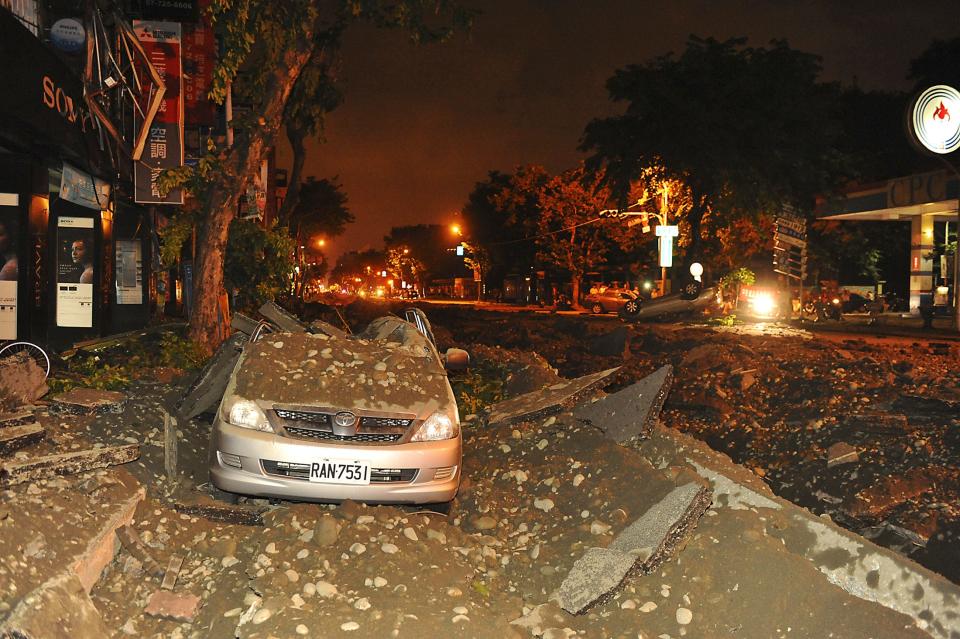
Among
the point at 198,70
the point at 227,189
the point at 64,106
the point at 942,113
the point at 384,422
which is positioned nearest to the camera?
the point at 384,422

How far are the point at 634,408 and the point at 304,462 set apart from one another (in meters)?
3.01

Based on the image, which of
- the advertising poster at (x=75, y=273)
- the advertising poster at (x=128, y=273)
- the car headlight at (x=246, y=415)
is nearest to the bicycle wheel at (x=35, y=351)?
the car headlight at (x=246, y=415)

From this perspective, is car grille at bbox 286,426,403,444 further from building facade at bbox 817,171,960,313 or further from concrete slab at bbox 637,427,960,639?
building facade at bbox 817,171,960,313

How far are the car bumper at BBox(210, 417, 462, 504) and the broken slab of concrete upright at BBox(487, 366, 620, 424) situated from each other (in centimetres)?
245

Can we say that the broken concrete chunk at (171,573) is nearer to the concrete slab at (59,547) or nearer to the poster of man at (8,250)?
the concrete slab at (59,547)

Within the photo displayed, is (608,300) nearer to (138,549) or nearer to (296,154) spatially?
(296,154)

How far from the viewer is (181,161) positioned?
1700cm

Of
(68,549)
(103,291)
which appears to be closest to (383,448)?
(68,549)

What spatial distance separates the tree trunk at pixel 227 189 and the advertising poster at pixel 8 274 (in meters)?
2.87

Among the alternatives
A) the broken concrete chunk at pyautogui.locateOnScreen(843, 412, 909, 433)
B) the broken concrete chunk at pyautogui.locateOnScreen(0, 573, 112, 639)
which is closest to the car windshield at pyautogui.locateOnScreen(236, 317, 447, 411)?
the broken concrete chunk at pyautogui.locateOnScreen(0, 573, 112, 639)

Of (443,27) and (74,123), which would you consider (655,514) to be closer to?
(443,27)

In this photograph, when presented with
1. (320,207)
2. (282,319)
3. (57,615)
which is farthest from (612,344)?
(320,207)

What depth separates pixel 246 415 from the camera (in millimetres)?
5250

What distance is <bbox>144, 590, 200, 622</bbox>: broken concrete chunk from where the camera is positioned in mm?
4082
